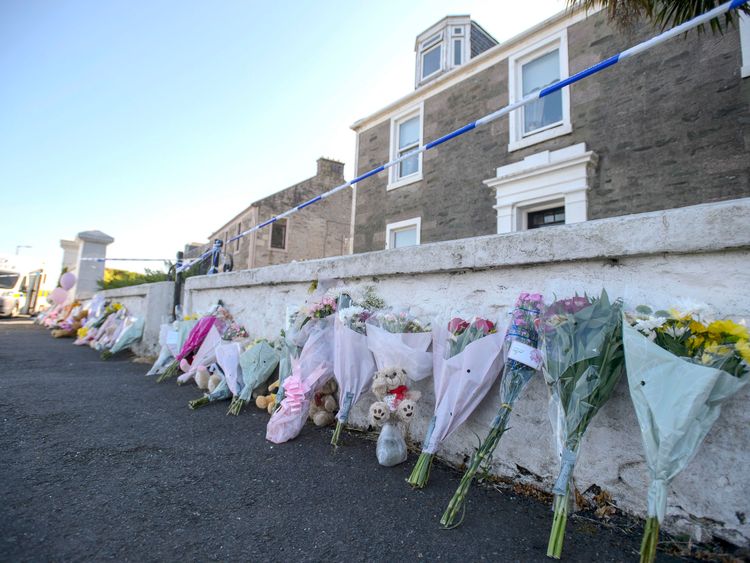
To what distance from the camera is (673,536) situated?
1.79m

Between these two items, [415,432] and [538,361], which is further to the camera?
[415,432]

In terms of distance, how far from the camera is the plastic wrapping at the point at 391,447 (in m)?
2.55

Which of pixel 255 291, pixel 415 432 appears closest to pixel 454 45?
pixel 255 291

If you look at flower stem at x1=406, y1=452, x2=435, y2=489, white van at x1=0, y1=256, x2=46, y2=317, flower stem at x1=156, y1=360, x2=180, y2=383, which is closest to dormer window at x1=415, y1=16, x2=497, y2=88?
flower stem at x1=156, y1=360, x2=180, y2=383

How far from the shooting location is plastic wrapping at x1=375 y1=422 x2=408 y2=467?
255 centimetres

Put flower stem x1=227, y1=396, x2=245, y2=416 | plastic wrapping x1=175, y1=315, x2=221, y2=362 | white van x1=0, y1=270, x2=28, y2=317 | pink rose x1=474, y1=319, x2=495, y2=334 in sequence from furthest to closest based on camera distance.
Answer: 1. white van x1=0, y1=270, x2=28, y2=317
2. plastic wrapping x1=175, y1=315, x2=221, y2=362
3. flower stem x1=227, y1=396, x2=245, y2=416
4. pink rose x1=474, y1=319, x2=495, y2=334

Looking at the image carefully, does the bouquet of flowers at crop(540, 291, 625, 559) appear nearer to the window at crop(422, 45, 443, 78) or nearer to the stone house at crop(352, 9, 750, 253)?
the stone house at crop(352, 9, 750, 253)

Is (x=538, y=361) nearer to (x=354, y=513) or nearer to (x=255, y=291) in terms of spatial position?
(x=354, y=513)

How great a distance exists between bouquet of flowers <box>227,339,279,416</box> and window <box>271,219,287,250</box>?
693 inches

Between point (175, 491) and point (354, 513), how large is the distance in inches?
41.1

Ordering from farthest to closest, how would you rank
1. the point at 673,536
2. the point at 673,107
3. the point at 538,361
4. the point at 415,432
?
the point at 673,107 → the point at 415,432 → the point at 538,361 → the point at 673,536

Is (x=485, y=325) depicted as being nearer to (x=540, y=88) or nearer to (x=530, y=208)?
(x=530, y=208)

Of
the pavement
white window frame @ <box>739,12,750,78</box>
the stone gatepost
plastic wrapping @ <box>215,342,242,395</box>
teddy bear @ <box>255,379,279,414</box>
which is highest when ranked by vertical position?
white window frame @ <box>739,12,750,78</box>

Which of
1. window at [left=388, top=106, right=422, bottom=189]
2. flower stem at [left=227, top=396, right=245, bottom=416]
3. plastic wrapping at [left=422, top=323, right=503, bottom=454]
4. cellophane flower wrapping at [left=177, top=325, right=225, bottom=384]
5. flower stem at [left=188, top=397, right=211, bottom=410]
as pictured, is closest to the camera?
plastic wrapping at [left=422, top=323, right=503, bottom=454]
